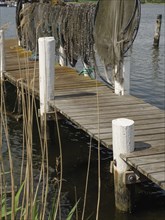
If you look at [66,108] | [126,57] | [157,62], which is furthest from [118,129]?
[157,62]

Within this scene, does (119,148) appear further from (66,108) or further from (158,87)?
(158,87)

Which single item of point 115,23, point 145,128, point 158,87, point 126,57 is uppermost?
point 115,23

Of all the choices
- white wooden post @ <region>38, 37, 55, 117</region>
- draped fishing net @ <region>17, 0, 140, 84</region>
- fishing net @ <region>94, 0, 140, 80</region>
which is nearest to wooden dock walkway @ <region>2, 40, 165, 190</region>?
white wooden post @ <region>38, 37, 55, 117</region>

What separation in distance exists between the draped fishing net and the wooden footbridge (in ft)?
1.98

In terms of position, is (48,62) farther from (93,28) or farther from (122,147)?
(122,147)

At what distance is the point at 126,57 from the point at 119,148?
351 cm

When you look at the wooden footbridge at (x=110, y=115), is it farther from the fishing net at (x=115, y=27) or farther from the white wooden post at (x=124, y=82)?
the fishing net at (x=115, y=27)

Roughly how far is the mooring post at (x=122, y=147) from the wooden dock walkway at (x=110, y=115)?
0.12m

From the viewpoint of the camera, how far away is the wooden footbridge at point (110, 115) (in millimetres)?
6156

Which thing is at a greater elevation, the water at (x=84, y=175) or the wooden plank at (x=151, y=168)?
the wooden plank at (x=151, y=168)

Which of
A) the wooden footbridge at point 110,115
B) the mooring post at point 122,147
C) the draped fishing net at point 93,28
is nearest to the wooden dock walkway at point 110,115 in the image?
the wooden footbridge at point 110,115

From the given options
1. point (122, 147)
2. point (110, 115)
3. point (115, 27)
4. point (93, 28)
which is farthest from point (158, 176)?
point (93, 28)

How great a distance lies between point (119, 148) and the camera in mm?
6340

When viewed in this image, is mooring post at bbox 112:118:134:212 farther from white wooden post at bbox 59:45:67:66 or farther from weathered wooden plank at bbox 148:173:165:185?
white wooden post at bbox 59:45:67:66
